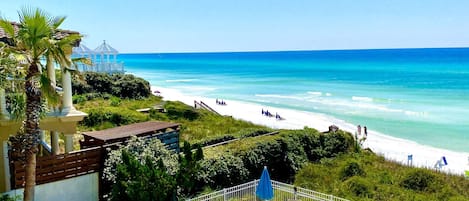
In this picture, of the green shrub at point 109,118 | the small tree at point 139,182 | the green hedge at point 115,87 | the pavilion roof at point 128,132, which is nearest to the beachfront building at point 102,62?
the green hedge at point 115,87

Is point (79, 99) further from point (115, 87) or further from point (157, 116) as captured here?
point (157, 116)

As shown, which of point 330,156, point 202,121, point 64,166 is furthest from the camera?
point 202,121

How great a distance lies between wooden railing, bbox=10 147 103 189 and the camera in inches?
432

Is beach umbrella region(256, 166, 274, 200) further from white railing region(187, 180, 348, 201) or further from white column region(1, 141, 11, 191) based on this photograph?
white column region(1, 141, 11, 191)

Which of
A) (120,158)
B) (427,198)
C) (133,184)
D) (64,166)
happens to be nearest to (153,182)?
(133,184)

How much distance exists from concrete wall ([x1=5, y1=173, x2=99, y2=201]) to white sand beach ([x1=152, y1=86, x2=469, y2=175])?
1640 cm

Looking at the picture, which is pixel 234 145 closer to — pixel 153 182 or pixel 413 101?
pixel 153 182

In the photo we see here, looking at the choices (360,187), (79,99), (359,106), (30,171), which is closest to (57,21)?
(30,171)

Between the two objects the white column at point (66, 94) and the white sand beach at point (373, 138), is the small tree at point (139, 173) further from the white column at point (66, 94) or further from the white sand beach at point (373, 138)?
the white sand beach at point (373, 138)

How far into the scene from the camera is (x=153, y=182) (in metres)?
11.4

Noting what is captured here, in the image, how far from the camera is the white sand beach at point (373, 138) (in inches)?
952

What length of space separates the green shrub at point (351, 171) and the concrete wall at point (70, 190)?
9.98 meters

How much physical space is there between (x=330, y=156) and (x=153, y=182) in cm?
1204

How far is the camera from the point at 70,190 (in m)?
11.8
